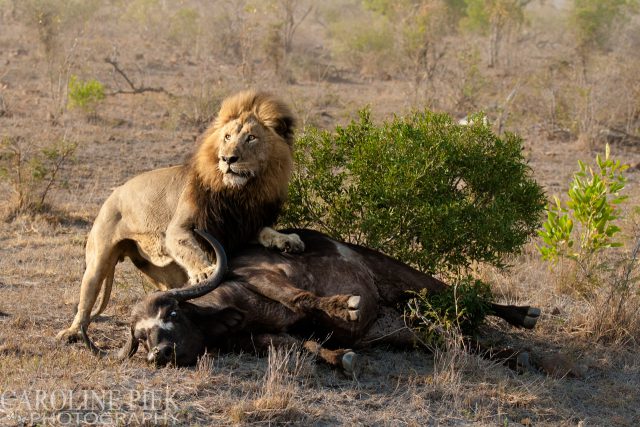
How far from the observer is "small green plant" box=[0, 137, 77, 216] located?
1048cm

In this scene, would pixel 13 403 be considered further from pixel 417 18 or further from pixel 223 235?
pixel 417 18

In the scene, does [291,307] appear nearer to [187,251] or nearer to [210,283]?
[210,283]

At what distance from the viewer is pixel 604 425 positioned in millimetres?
5102

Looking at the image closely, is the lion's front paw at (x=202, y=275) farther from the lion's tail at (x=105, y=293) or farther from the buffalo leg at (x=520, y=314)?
the buffalo leg at (x=520, y=314)

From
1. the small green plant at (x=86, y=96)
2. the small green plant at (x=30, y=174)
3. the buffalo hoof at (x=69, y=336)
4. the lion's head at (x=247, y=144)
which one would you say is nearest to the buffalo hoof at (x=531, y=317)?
the lion's head at (x=247, y=144)

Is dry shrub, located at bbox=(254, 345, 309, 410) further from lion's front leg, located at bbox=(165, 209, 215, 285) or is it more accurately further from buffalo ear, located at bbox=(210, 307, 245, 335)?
lion's front leg, located at bbox=(165, 209, 215, 285)

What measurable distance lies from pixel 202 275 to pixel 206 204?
1.65ft

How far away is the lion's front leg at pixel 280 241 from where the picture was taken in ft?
18.5

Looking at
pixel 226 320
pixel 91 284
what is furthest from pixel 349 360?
pixel 91 284

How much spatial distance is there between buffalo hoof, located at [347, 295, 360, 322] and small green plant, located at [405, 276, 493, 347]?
0.67 metres

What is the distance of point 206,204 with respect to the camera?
5.51 metres

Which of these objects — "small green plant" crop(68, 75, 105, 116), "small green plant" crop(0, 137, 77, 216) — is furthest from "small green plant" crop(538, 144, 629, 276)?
"small green plant" crop(68, 75, 105, 116)

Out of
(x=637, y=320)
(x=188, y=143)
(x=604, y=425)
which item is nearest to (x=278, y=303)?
(x=604, y=425)

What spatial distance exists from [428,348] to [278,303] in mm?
1158
